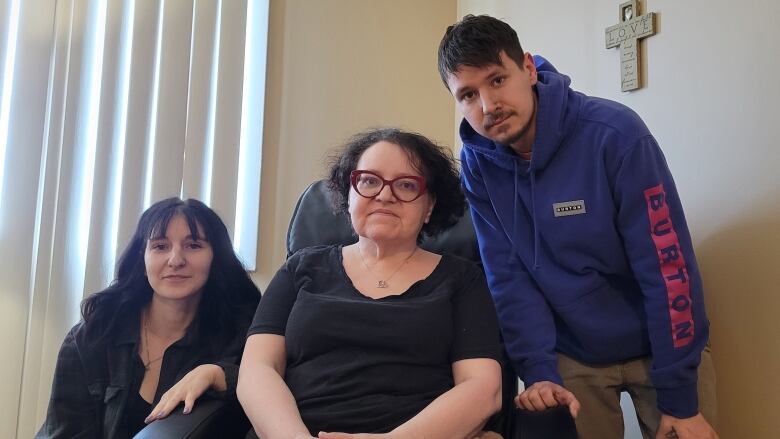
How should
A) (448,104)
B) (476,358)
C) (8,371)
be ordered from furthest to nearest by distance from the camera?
(448,104) < (8,371) < (476,358)

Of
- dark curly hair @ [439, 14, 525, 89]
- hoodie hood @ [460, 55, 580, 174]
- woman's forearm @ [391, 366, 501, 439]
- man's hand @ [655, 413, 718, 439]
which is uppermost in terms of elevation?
dark curly hair @ [439, 14, 525, 89]

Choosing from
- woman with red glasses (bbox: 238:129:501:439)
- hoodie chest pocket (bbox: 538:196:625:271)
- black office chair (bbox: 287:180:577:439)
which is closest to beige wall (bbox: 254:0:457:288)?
black office chair (bbox: 287:180:577:439)

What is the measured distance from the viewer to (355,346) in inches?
Result: 45.8

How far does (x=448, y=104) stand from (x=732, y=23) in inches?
54.1

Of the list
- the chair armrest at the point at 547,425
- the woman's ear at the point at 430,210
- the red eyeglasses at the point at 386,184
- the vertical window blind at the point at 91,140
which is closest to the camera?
the chair armrest at the point at 547,425

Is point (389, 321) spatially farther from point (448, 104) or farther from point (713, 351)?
point (448, 104)

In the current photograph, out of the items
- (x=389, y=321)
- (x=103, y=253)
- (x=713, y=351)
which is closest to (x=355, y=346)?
(x=389, y=321)

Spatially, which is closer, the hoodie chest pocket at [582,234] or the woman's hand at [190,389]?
the woman's hand at [190,389]

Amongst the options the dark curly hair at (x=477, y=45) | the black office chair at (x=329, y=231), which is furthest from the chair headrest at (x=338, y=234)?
the dark curly hair at (x=477, y=45)

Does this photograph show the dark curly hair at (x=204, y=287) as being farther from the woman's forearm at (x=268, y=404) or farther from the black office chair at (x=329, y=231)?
the woman's forearm at (x=268, y=404)

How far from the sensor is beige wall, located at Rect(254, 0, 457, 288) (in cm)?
228

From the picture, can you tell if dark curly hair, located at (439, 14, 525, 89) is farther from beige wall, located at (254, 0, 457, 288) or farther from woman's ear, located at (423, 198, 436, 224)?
beige wall, located at (254, 0, 457, 288)

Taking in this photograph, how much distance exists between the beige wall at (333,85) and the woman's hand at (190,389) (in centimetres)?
106

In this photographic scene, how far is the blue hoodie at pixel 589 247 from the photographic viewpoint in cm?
116
